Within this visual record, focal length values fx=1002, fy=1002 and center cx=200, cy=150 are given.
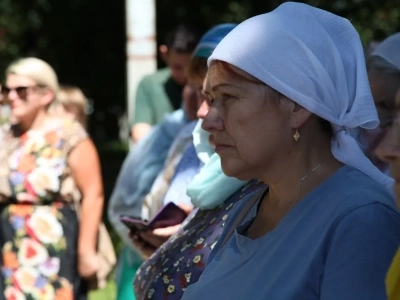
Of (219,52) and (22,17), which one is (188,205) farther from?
(22,17)

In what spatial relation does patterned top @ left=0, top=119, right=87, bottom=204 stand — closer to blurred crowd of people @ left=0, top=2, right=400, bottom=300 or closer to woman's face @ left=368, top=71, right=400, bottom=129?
blurred crowd of people @ left=0, top=2, right=400, bottom=300

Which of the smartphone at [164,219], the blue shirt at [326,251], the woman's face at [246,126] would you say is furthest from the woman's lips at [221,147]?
the smartphone at [164,219]

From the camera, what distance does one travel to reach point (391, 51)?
10.7 feet

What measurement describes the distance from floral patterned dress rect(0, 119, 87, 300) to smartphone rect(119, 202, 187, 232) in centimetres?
157

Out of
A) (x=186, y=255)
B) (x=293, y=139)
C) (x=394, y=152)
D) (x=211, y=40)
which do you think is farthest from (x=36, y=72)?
(x=394, y=152)

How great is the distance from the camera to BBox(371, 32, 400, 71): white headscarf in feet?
10.6

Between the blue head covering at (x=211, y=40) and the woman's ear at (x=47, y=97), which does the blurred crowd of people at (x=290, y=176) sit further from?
the woman's ear at (x=47, y=97)

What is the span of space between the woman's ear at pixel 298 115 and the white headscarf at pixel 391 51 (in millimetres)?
967

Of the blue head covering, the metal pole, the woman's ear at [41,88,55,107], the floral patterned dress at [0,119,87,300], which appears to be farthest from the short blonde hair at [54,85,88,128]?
the blue head covering

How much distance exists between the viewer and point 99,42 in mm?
17531

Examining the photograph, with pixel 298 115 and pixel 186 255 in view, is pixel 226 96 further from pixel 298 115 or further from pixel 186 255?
pixel 186 255

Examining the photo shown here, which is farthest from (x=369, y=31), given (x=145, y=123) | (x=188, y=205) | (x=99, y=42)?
(x=99, y=42)

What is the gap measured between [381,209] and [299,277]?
23 centimetres

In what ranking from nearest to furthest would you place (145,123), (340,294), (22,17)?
(340,294) → (145,123) → (22,17)
